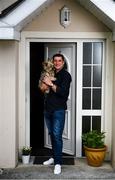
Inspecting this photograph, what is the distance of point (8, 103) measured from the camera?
662cm

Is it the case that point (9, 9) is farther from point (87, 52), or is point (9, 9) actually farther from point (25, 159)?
point (25, 159)

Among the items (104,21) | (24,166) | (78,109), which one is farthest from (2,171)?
(104,21)

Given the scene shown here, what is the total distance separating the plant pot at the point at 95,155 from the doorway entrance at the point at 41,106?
2.41ft

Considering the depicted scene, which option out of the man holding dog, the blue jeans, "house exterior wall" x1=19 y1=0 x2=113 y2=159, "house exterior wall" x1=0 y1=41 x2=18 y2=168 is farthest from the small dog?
"house exterior wall" x1=19 y1=0 x2=113 y2=159

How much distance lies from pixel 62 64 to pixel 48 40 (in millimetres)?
948

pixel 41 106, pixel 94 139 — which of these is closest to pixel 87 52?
pixel 94 139

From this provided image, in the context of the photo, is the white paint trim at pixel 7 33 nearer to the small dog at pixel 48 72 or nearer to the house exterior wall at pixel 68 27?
the small dog at pixel 48 72

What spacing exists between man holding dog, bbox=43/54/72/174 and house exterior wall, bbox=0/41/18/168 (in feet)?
2.14

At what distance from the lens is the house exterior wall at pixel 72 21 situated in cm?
699

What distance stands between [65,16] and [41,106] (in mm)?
2990

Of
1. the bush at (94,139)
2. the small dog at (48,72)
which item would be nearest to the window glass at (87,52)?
the small dog at (48,72)

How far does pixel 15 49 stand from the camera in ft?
21.6

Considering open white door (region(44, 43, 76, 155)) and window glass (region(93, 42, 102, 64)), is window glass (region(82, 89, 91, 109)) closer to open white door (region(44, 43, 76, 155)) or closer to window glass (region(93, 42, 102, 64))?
open white door (region(44, 43, 76, 155))

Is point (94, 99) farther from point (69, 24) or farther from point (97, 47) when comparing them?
point (69, 24)
